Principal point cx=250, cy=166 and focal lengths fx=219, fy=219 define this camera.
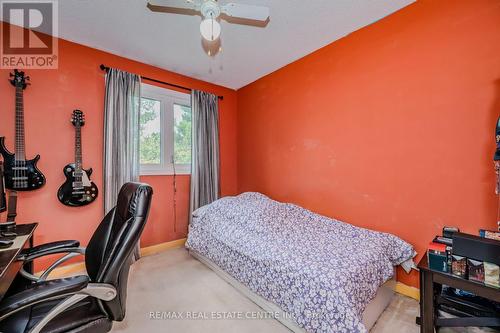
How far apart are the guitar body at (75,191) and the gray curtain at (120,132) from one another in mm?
144

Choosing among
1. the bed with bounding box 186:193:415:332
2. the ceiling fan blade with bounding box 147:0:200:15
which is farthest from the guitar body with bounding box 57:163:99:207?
the ceiling fan blade with bounding box 147:0:200:15

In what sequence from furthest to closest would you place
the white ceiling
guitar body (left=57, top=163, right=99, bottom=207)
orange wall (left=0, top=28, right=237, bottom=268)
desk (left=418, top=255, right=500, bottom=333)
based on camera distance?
guitar body (left=57, top=163, right=99, bottom=207)
orange wall (left=0, top=28, right=237, bottom=268)
the white ceiling
desk (left=418, top=255, right=500, bottom=333)

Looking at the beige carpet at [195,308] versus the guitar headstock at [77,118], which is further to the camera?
the guitar headstock at [77,118]

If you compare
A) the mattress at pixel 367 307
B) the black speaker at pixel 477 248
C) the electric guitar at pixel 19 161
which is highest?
the electric guitar at pixel 19 161

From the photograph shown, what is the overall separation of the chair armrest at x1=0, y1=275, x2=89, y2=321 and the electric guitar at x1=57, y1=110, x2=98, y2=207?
5.56 ft

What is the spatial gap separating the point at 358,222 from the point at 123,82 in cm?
309

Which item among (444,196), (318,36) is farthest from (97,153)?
(444,196)

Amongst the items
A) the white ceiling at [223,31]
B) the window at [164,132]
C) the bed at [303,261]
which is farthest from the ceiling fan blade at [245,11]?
the window at [164,132]

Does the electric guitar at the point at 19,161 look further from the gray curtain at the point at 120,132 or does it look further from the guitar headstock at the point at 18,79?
the gray curtain at the point at 120,132

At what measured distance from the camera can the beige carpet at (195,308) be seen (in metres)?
1.61

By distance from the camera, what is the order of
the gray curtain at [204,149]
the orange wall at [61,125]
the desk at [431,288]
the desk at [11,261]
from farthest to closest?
the gray curtain at [204,149] → the orange wall at [61,125] → the desk at [431,288] → the desk at [11,261]

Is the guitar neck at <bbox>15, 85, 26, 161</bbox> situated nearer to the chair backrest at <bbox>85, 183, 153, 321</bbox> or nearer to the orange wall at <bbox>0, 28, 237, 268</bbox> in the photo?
the orange wall at <bbox>0, 28, 237, 268</bbox>

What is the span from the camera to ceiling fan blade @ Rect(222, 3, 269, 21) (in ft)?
4.75

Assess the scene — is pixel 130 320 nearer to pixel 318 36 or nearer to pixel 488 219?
pixel 488 219
